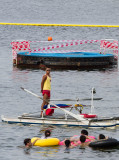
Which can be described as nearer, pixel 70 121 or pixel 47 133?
pixel 47 133

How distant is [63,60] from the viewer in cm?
5503

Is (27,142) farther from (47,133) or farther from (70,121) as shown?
(70,121)

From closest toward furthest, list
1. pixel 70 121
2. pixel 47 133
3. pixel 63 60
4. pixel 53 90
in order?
pixel 47 133
pixel 70 121
pixel 53 90
pixel 63 60

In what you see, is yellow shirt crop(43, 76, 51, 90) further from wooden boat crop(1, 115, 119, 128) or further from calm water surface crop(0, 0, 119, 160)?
calm water surface crop(0, 0, 119, 160)

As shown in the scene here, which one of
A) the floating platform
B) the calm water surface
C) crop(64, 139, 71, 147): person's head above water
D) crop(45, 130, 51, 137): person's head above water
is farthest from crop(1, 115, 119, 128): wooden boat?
the floating platform

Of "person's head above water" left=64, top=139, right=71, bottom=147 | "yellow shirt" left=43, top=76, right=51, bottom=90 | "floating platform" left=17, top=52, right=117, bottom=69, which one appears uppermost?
"floating platform" left=17, top=52, right=117, bottom=69

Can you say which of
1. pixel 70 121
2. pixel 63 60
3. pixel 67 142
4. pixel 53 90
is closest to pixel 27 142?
pixel 67 142

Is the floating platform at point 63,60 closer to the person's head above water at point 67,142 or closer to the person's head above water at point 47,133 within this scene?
the person's head above water at point 47,133

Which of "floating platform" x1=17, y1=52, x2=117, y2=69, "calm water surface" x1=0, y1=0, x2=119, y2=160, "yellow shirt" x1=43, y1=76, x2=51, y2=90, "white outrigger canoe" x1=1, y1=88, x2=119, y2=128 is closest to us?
"calm water surface" x1=0, y1=0, x2=119, y2=160

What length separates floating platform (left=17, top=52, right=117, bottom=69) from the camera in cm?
5491

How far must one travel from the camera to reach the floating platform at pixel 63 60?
2162 inches

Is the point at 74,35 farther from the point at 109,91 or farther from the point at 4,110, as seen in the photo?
the point at 4,110

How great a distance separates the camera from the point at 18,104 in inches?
1614

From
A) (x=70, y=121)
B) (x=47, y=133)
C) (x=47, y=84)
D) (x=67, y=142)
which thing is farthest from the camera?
(x=47, y=84)
